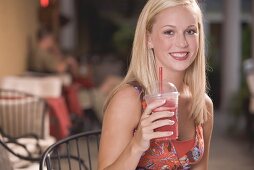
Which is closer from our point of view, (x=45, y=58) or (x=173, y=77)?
(x=173, y=77)

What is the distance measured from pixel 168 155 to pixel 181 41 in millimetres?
381

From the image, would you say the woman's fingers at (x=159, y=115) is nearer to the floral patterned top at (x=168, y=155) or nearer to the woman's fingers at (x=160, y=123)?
the woman's fingers at (x=160, y=123)

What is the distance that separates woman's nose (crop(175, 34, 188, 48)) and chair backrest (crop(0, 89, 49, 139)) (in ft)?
10.9

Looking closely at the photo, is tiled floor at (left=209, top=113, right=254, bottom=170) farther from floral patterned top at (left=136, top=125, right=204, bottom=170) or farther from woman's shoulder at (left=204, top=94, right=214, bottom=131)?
floral patterned top at (left=136, top=125, right=204, bottom=170)

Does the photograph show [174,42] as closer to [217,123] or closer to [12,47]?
[12,47]

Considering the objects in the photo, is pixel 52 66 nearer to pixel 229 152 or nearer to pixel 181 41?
pixel 229 152

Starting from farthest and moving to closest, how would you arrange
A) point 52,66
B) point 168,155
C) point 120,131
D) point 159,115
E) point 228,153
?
1. point 52,66
2. point 228,153
3. point 168,155
4. point 120,131
5. point 159,115

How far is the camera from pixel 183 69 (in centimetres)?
208

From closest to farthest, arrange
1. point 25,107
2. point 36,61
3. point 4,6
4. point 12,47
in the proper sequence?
point 25,107, point 4,6, point 12,47, point 36,61

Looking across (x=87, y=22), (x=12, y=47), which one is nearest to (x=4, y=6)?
(x=12, y=47)

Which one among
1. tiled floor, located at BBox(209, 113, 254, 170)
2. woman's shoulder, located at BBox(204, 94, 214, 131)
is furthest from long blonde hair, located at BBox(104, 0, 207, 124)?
tiled floor, located at BBox(209, 113, 254, 170)

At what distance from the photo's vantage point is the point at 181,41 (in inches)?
79.7

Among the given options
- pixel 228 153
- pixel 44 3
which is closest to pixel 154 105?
pixel 228 153

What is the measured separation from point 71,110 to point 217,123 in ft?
10.0
